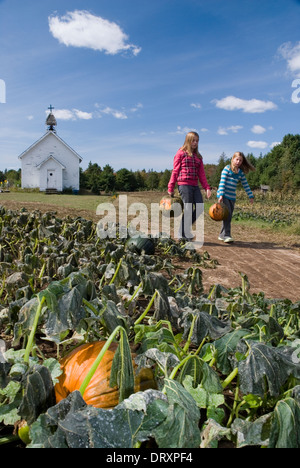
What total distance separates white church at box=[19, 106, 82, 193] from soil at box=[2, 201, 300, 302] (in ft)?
79.5

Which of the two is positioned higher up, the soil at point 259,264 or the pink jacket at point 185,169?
the pink jacket at point 185,169

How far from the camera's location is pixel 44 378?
1331mm

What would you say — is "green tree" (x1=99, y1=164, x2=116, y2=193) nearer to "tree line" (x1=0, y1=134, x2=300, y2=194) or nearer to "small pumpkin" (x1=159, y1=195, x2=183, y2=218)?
"tree line" (x1=0, y1=134, x2=300, y2=194)

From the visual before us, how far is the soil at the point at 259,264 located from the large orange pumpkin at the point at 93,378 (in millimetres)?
2476

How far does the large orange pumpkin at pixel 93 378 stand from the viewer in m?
1.48

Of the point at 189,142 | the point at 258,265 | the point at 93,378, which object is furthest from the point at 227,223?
the point at 93,378

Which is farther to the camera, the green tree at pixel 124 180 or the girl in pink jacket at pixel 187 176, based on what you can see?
the green tree at pixel 124 180

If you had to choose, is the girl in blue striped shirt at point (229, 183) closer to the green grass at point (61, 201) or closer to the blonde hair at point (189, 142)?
the blonde hair at point (189, 142)

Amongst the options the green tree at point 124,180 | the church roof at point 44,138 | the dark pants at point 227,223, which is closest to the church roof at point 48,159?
the church roof at point 44,138

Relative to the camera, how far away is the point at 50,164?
31062mm

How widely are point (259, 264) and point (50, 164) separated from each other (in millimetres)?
28175

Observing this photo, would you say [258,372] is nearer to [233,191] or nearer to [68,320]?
[68,320]

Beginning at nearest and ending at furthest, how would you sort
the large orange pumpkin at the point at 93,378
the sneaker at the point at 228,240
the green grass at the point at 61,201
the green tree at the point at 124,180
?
the large orange pumpkin at the point at 93,378
the sneaker at the point at 228,240
the green grass at the point at 61,201
the green tree at the point at 124,180
